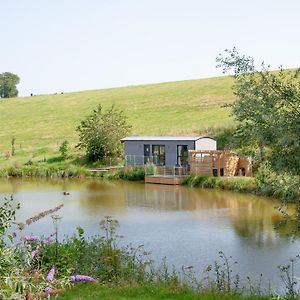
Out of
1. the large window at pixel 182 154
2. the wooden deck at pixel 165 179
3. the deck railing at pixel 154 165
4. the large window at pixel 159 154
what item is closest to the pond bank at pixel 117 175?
the wooden deck at pixel 165 179

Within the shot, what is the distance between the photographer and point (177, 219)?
18.3 m

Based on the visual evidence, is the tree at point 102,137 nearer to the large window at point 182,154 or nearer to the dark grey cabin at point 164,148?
the dark grey cabin at point 164,148

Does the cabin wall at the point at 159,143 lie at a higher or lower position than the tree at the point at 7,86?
lower

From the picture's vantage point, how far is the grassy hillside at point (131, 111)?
44312 mm

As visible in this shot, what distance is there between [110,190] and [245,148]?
1994cm

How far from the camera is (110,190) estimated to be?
26.7 meters

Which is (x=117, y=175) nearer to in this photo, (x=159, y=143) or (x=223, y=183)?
(x=159, y=143)

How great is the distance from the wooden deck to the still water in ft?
3.15

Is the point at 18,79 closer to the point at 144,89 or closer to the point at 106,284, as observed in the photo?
the point at 144,89

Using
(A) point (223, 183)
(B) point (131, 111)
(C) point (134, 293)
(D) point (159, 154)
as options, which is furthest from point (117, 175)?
(C) point (134, 293)

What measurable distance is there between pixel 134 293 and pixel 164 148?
25.1 meters

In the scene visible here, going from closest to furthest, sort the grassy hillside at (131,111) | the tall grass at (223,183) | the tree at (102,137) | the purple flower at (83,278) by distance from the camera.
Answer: the purple flower at (83,278), the tall grass at (223,183), the tree at (102,137), the grassy hillside at (131,111)

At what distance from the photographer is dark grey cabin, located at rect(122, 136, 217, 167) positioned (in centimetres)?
3134

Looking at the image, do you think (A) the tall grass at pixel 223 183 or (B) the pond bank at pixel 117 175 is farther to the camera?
(B) the pond bank at pixel 117 175
